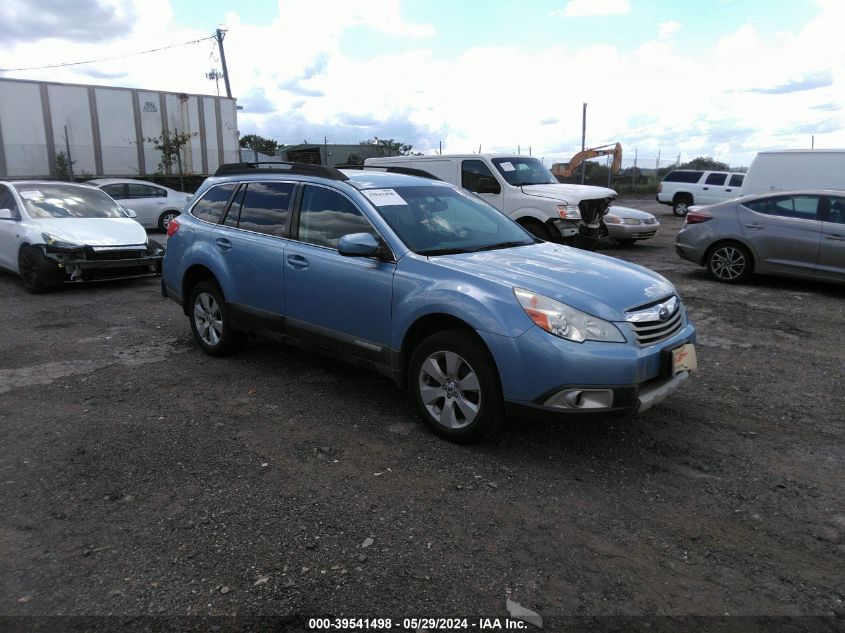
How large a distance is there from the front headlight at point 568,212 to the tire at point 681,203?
43.4 ft

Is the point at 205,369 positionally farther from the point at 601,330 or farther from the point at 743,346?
the point at 743,346

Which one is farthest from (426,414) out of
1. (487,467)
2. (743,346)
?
(743,346)

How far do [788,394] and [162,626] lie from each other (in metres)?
4.72

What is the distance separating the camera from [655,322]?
12.5ft

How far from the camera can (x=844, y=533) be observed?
3.09 metres

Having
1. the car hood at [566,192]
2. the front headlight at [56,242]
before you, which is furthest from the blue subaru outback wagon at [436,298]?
the car hood at [566,192]

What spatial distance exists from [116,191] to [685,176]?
60.2 feet

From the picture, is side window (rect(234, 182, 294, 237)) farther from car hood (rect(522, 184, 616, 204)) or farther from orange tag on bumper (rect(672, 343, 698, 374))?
car hood (rect(522, 184, 616, 204))

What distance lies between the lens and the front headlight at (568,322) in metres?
3.53

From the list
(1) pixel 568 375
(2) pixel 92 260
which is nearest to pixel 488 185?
(2) pixel 92 260

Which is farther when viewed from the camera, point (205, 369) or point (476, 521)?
point (205, 369)

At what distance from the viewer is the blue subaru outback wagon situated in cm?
355

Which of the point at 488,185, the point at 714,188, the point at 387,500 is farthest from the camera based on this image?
the point at 714,188

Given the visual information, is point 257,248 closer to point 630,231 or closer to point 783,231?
point 783,231
